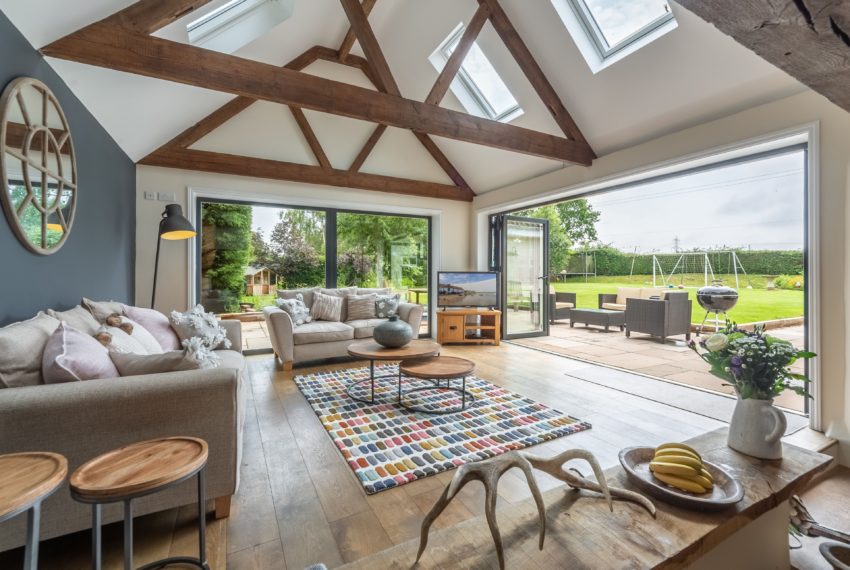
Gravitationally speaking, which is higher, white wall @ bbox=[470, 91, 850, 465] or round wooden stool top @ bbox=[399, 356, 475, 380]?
white wall @ bbox=[470, 91, 850, 465]

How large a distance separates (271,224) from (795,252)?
28.3ft

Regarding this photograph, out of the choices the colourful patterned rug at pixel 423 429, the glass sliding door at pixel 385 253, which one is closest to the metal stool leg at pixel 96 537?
the colourful patterned rug at pixel 423 429

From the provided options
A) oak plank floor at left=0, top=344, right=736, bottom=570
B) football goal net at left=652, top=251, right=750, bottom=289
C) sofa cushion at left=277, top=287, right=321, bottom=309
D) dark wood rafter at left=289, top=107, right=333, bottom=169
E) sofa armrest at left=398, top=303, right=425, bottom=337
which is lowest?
oak plank floor at left=0, top=344, right=736, bottom=570

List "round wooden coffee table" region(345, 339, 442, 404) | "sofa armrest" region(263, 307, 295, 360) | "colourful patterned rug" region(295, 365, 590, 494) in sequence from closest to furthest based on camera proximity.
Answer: "colourful patterned rug" region(295, 365, 590, 494) < "round wooden coffee table" region(345, 339, 442, 404) < "sofa armrest" region(263, 307, 295, 360)

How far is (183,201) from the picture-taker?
4383mm

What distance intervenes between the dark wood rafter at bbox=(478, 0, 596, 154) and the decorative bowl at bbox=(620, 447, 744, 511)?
377 centimetres

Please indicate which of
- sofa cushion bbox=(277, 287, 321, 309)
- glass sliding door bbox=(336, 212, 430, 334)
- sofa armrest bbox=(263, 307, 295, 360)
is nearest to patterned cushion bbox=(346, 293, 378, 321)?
sofa cushion bbox=(277, 287, 321, 309)

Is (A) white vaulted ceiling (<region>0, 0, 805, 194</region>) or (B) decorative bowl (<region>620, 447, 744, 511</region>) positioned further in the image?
(A) white vaulted ceiling (<region>0, 0, 805, 194</region>)

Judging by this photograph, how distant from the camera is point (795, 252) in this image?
21.2 feet

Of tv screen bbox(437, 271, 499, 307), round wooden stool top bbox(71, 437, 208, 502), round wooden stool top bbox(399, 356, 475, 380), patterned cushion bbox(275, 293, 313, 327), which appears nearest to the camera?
round wooden stool top bbox(71, 437, 208, 502)

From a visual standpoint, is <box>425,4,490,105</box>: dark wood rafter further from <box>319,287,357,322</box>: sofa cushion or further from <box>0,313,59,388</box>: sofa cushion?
<box>0,313,59,388</box>: sofa cushion

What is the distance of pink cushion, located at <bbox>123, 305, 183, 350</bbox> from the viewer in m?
2.65

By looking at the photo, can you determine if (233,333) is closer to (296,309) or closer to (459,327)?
(296,309)

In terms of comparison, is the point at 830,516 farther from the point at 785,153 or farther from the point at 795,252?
the point at 795,252
